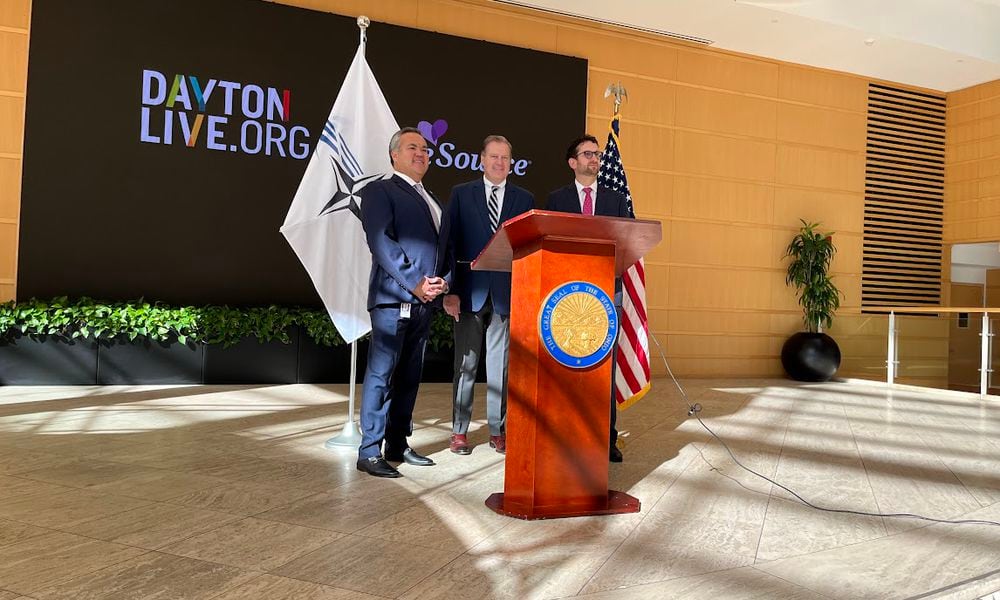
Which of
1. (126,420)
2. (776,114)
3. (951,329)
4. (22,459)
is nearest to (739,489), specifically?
(22,459)

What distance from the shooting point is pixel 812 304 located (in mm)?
9273

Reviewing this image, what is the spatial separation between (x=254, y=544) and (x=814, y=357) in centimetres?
822

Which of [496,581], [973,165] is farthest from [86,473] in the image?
[973,165]

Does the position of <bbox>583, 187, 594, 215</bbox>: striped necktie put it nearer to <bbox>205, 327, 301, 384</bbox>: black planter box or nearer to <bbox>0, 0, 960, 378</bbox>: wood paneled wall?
<bbox>205, 327, 301, 384</bbox>: black planter box

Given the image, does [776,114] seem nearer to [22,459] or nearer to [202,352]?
[202,352]

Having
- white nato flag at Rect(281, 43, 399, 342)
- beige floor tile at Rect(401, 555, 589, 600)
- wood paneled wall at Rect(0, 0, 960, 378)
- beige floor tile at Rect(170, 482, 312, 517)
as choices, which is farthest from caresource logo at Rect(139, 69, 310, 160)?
beige floor tile at Rect(401, 555, 589, 600)

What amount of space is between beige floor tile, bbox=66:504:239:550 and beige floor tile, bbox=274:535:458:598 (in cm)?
48

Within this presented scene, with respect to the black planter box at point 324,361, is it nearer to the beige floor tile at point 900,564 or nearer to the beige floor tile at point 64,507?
the beige floor tile at point 64,507

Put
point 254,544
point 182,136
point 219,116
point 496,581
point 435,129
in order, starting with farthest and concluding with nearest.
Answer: point 435,129 < point 219,116 < point 182,136 < point 254,544 < point 496,581

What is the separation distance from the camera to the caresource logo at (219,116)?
22.6ft

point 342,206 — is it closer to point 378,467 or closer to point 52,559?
point 378,467

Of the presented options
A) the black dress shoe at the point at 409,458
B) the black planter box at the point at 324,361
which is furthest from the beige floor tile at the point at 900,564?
the black planter box at the point at 324,361

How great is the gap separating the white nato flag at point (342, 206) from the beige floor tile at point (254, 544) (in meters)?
1.69

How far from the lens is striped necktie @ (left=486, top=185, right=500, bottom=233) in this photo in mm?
3781
